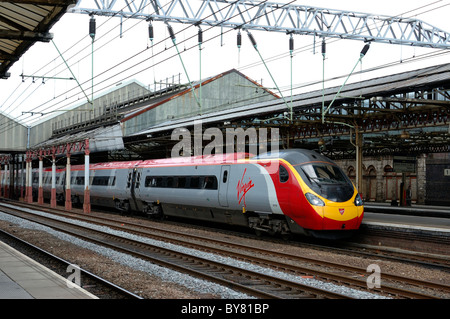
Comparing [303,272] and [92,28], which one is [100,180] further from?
[303,272]

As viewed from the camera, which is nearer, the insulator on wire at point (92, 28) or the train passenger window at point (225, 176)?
the insulator on wire at point (92, 28)

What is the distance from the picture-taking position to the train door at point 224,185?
20.1 meters

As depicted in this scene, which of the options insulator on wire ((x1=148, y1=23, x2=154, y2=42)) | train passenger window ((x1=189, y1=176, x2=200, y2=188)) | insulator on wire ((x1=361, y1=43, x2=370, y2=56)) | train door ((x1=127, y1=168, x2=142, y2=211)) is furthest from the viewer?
train door ((x1=127, y1=168, x2=142, y2=211))

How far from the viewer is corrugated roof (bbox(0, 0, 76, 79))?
1056 cm

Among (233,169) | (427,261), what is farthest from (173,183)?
(427,261)

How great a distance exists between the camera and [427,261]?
14.1 metres

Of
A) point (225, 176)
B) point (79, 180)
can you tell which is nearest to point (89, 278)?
point (225, 176)

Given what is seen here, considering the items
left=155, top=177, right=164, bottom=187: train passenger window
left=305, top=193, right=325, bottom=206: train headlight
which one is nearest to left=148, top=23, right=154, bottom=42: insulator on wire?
left=305, top=193, right=325, bottom=206: train headlight

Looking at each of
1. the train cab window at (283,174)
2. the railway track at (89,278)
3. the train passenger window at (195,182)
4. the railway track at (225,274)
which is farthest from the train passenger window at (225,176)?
the railway track at (89,278)

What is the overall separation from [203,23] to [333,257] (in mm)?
9145

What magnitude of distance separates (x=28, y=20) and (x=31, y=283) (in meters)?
5.93

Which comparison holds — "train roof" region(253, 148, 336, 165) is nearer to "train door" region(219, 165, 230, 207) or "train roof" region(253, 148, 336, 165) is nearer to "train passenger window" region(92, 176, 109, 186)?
"train door" region(219, 165, 230, 207)

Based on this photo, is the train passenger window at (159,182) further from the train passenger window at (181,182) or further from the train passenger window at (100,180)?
the train passenger window at (100,180)
